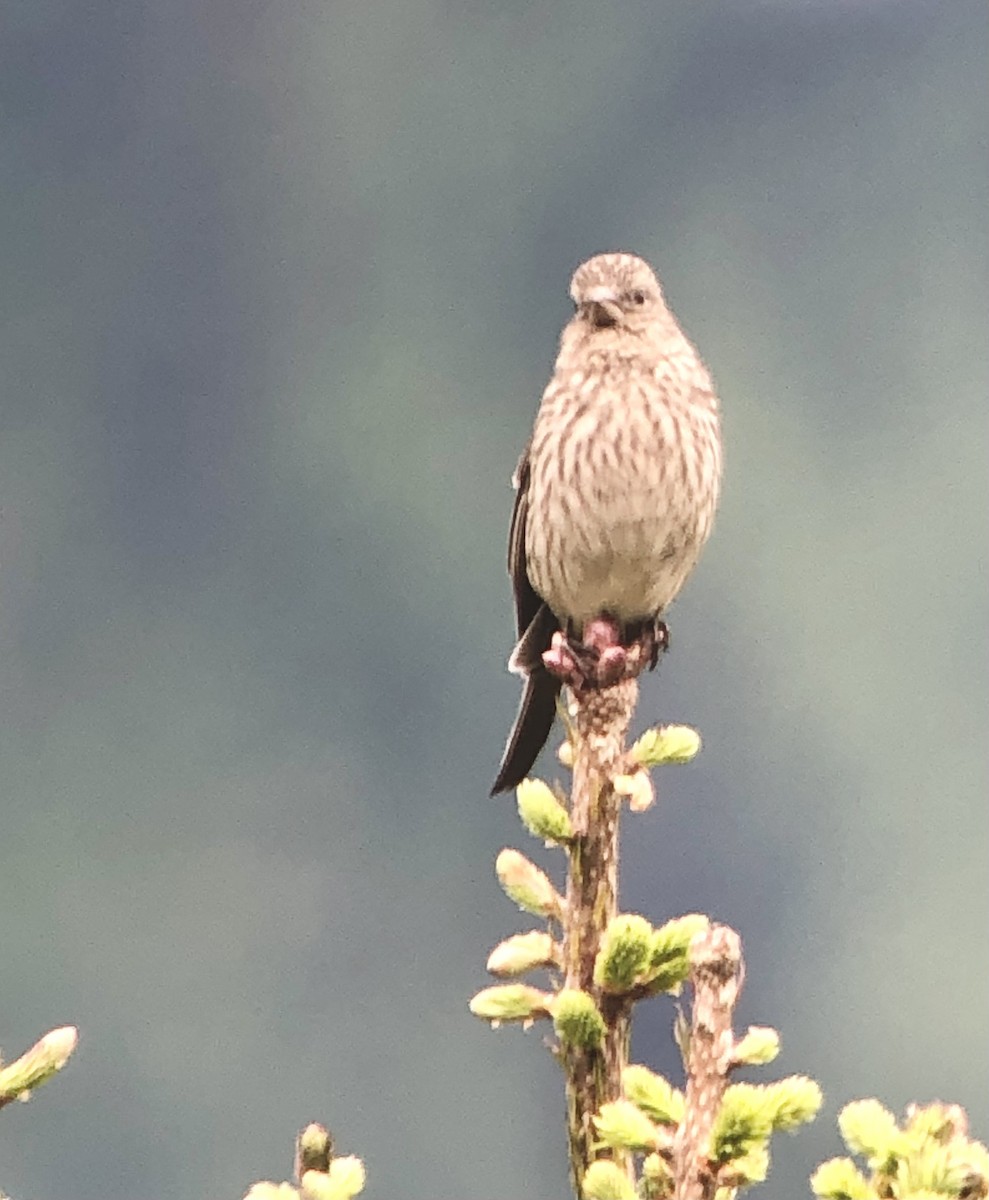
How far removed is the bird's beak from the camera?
5.96 ft

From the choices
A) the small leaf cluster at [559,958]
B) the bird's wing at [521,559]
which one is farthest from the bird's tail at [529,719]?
the small leaf cluster at [559,958]

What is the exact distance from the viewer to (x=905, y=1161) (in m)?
0.65

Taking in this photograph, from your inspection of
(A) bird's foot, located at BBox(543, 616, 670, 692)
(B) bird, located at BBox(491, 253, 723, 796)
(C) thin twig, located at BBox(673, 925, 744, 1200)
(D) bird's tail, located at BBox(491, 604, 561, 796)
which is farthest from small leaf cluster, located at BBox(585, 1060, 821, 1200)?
(D) bird's tail, located at BBox(491, 604, 561, 796)

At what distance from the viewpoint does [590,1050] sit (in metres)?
0.80

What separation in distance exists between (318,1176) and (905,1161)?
29cm

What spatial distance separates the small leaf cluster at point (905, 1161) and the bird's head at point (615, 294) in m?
1.33

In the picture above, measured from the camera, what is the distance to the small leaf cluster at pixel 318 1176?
2.19ft

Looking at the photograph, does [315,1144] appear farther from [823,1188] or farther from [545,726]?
[545,726]

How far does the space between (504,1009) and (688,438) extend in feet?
3.66

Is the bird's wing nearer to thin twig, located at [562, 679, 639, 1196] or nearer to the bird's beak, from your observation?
the bird's beak

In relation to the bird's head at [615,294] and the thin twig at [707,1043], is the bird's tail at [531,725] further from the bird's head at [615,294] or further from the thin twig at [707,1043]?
the thin twig at [707,1043]

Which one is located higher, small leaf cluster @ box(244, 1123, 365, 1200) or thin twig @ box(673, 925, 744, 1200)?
thin twig @ box(673, 925, 744, 1200)

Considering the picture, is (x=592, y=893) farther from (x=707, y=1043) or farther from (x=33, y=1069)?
(x=33, y=1069)

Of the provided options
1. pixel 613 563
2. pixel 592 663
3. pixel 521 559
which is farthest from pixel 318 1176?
pixel 521 559
